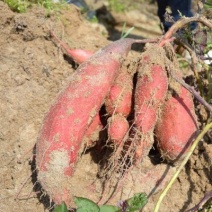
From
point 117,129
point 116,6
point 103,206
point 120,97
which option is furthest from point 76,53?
point 116,6

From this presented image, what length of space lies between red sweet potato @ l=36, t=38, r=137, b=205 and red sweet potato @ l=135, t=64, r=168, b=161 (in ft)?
0.39

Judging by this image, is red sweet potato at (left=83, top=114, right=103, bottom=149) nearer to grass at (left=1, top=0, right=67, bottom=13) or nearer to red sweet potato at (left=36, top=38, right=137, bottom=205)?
red sweet potato at (left=36, top=38, right=137, bottom=205)

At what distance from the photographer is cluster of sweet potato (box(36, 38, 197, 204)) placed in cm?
141

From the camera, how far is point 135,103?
153 centimetres

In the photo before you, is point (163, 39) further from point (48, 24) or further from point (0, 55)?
point (0, 55)

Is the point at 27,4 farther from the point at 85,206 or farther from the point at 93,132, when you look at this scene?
the point at 85,206

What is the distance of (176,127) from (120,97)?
238mm

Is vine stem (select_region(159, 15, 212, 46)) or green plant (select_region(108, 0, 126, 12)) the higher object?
vine stem (select_region(159, 15, 212, 46))

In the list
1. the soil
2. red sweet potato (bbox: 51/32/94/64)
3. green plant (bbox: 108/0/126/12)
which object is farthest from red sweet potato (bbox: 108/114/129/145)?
green plant (bbox: 108/0/126/12)

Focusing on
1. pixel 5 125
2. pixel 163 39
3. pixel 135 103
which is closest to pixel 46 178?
pixel 5 125

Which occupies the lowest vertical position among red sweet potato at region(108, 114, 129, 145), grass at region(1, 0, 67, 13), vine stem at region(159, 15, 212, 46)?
red sweet potato at region(108, 114, 129, 145)

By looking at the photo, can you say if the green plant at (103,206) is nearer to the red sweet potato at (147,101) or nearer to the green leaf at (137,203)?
the green leaf at (137,203)

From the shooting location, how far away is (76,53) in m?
1.82

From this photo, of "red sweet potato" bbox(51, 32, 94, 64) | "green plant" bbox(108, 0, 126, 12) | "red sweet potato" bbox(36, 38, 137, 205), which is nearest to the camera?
"red sweet potato" bbox(36, 38, 137, 205)
